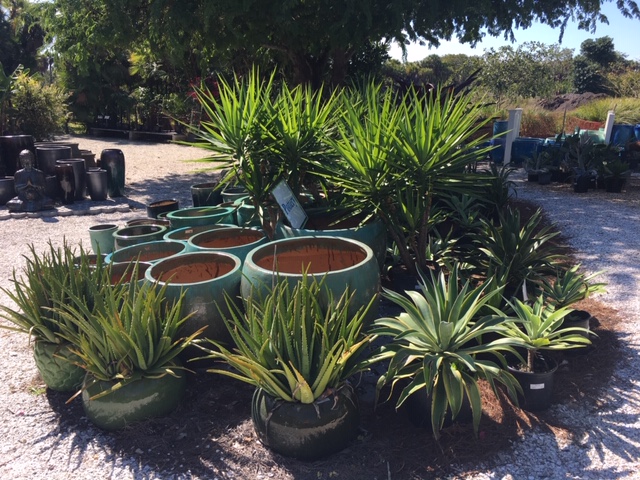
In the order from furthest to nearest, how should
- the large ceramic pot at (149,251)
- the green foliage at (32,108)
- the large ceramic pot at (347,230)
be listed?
the green foliage at (32,108), the large ceramic pot at (149,251), the large ceramic pot at (347,230)

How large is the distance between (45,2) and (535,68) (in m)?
30.4

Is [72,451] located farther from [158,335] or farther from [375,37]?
[375,37]

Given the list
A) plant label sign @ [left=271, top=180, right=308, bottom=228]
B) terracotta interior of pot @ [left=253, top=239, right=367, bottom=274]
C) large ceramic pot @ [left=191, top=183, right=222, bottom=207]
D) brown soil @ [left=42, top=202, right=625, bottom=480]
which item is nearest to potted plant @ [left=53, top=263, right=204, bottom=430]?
brown soil @ [left=42, top=202, right=625, bottom=480]

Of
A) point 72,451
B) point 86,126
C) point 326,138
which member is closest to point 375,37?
point 326,138

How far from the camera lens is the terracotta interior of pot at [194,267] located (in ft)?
10.6

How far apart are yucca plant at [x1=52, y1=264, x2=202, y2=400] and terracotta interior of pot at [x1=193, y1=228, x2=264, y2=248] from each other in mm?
1178

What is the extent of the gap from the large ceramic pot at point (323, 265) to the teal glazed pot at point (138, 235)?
1.43 meters

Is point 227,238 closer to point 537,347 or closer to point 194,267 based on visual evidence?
point 194,267

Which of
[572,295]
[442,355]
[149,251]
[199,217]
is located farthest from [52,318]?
[572,295]

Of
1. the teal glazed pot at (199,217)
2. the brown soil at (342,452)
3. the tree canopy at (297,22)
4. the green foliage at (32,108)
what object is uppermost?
the tree canopy at (297,22)

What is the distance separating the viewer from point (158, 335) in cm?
265

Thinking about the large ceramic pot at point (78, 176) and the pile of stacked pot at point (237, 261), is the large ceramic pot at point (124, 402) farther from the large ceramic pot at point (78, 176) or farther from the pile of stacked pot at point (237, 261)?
the large ceramic pot at point (78, 176)

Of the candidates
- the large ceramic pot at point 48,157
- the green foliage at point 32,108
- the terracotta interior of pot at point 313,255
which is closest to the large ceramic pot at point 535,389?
the terracotta interior of pot at point 313,255

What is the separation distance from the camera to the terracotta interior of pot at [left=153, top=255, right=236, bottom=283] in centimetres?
324
